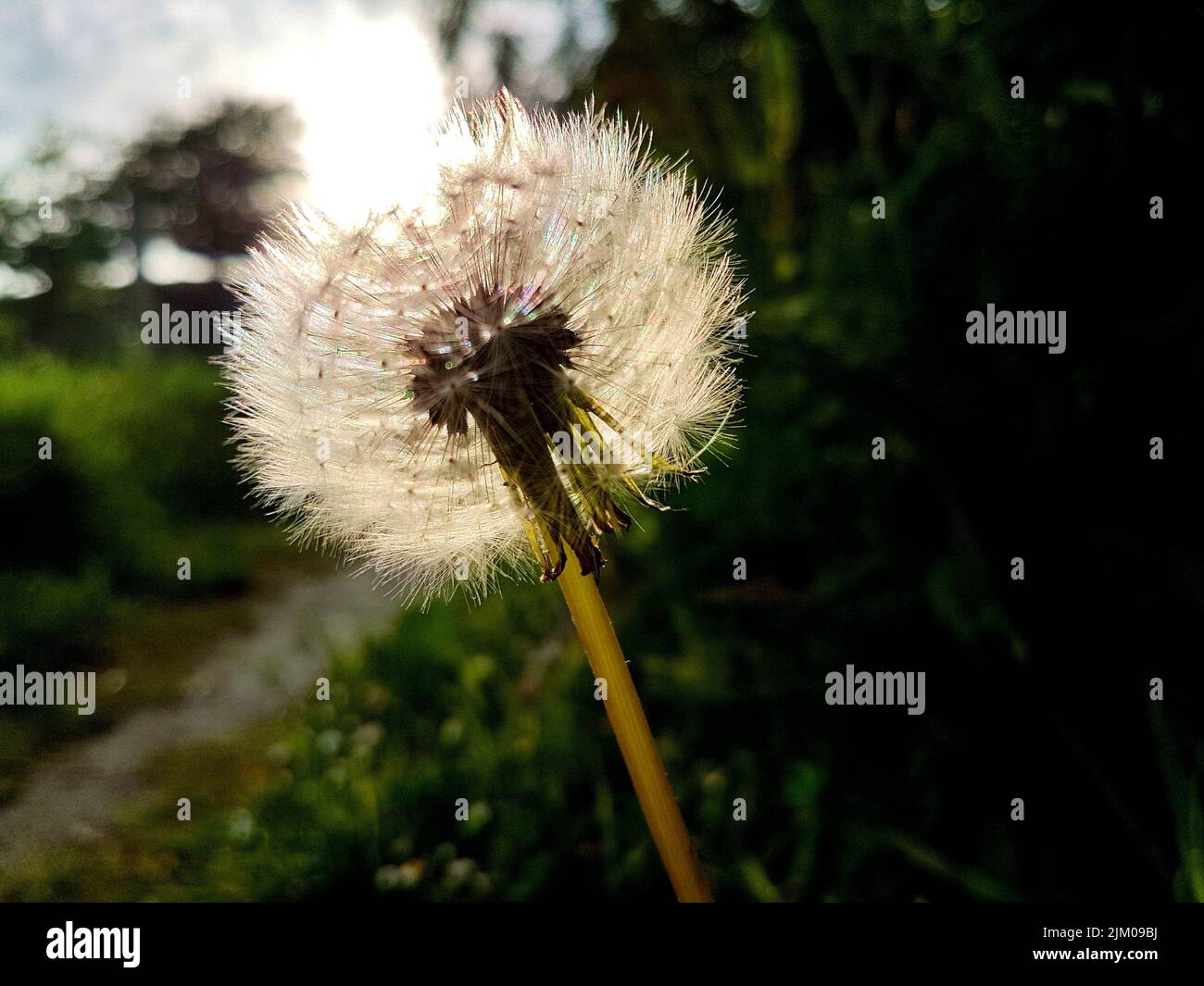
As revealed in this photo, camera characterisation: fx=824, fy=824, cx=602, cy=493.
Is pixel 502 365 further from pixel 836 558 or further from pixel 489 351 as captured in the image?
pixel 836 558

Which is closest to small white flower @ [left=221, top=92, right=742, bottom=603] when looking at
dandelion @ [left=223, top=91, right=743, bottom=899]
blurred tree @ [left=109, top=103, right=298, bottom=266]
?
dandelion @ [left=223, top=91, right=743, bottom=899]

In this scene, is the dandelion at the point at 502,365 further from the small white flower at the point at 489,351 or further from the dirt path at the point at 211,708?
the dirt path at the point at 211,708

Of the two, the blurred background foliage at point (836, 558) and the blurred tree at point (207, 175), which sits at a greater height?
the blurred tree at point (207, 175)

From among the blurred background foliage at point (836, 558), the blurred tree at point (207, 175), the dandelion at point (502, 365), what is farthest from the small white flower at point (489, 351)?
the blurred tree at point (207, 175)

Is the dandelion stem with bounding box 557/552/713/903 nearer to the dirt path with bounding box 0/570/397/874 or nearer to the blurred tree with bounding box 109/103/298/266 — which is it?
the dirt path with bounding box 0/570/397/874

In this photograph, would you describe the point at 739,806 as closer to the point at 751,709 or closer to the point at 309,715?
the point at 751,709
